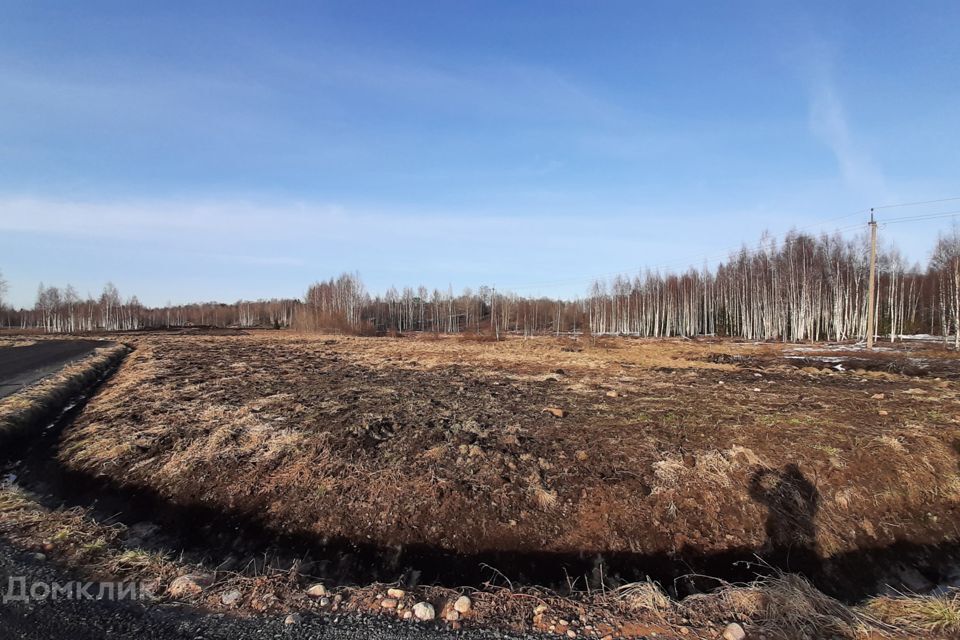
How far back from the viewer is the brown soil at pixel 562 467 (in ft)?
18.2

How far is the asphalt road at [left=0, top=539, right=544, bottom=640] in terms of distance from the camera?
2845 mm

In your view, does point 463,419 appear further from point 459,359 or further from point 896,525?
point 459,359

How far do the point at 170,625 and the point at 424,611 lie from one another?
170cm

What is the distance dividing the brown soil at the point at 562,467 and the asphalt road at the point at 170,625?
2268mm

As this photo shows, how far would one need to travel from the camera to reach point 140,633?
286 centimetres

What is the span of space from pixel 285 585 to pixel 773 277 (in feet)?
173

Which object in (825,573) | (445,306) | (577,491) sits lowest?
(825,573)

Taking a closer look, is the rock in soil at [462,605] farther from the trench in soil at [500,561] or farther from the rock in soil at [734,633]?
the rock in soil at [734,633]

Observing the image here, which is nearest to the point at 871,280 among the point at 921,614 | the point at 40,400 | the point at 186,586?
the point at 921,614

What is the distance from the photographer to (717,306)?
59625 mm

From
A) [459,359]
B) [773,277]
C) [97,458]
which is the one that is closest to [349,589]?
[97,458]

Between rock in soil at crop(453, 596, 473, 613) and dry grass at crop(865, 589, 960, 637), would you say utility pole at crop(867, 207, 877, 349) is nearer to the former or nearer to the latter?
dry grass at crop(865, 589, 960, 637)

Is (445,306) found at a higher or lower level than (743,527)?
higher

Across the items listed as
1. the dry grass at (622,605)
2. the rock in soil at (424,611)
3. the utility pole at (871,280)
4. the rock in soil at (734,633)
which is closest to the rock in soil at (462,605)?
the dry grass at (622,605)
